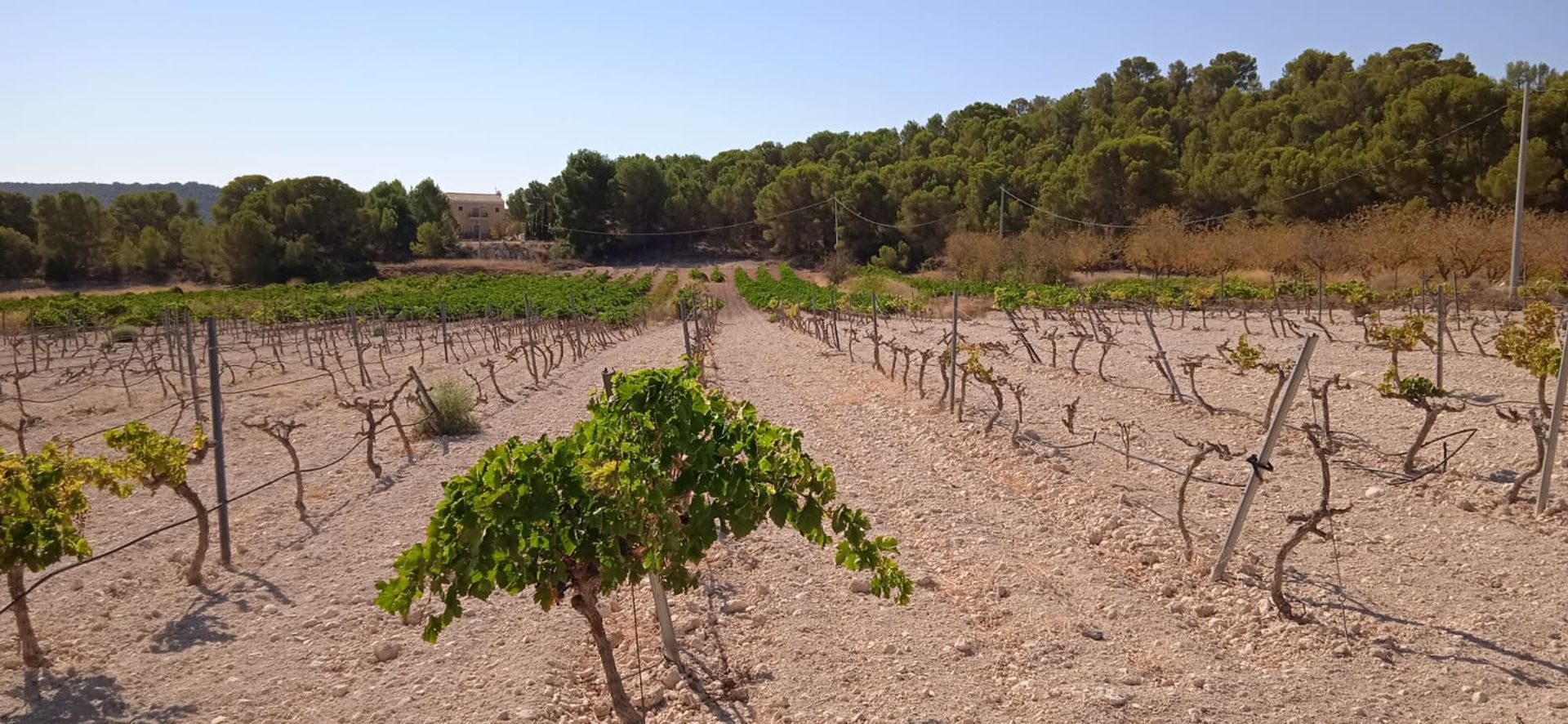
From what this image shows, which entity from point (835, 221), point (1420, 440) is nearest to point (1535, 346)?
point (1420, 440)

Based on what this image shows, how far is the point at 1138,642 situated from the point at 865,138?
7283 cm

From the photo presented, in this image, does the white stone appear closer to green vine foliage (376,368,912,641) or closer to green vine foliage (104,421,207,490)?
green vine foliage (376,368,912,641)

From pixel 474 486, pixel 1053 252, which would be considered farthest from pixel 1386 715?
pixel 1053 252

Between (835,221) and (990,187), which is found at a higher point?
(990,187)

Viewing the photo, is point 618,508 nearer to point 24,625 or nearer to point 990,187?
point 24,625

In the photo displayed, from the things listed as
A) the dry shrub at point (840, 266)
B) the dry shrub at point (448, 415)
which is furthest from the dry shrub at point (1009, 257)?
the dry shrub at point (448, 415)

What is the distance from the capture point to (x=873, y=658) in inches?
179

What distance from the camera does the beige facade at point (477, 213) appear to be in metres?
98.9

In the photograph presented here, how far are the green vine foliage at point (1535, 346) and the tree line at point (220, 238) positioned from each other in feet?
187

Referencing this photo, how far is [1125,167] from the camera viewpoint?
45625 mm

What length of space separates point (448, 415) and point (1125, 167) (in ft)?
137

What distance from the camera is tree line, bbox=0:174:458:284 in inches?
2084

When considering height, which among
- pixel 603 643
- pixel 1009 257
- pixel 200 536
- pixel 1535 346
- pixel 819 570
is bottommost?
pixel 819 570

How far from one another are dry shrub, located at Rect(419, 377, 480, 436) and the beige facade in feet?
297
